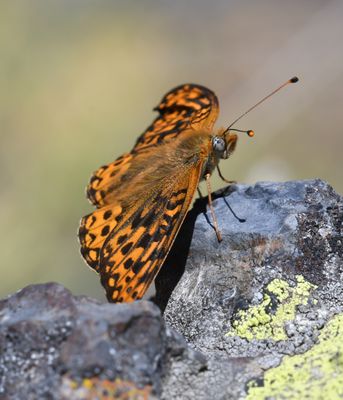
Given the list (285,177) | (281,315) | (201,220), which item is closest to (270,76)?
(285,177)

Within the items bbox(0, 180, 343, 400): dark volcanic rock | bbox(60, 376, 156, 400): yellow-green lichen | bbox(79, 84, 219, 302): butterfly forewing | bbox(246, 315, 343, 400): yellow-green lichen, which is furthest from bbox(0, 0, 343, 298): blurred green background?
bbox(60, 376, 156, 400): yellow-green lichen

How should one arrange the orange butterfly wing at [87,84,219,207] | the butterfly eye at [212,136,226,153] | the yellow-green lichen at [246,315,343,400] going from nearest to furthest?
the yellow-green lichen at [246,315,343,400] → the butterfly eye at [212,136,226,153] → the orange butterfly wing at [87,84,219,207]

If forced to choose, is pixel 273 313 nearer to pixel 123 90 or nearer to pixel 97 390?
pixel 97 390

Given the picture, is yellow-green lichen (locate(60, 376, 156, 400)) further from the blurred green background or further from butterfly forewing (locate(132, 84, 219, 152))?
the blurred green background

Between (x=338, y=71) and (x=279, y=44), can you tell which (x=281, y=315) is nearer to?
(x=338, y=71)

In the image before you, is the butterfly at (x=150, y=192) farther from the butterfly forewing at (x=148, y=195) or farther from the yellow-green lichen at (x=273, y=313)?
the yellow-green lichen at (x=273, y=313)

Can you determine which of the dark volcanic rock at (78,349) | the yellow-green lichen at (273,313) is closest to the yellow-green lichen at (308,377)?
the yellow-green lichen at (273,313)

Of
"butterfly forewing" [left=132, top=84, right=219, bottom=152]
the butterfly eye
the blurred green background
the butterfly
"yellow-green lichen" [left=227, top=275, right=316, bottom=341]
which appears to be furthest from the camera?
the blurred green background
